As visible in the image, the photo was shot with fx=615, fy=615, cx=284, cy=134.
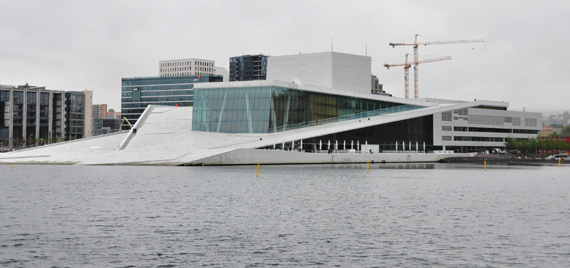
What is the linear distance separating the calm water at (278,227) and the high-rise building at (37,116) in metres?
143

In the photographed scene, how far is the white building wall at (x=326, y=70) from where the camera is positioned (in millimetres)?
115037

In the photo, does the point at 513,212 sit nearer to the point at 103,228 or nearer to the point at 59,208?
the point at 103,228

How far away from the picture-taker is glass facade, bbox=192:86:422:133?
9769 cm

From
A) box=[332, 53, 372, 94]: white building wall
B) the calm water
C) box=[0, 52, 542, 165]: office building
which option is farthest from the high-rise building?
the calm water

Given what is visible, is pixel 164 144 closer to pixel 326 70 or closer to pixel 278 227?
pixel 326 70

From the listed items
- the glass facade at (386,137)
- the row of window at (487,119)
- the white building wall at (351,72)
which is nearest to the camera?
the glass facade at (386,137)

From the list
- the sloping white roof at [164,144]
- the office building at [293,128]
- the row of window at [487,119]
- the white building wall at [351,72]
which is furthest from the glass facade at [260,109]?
the row of window at [487,119]

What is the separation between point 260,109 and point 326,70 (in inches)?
876

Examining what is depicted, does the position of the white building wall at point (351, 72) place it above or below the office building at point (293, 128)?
above

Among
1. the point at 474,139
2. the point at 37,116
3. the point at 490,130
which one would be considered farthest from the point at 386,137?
the point at 37,116

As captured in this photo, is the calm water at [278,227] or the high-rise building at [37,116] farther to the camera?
the high-rise building at [37,116]

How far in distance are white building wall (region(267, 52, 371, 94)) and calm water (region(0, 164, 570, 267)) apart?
70996 millimetres

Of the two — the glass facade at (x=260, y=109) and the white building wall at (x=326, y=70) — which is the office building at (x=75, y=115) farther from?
the glass facade at (x=260, y=109)

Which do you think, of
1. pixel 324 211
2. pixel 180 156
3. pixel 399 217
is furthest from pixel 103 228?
pixel 180 156
